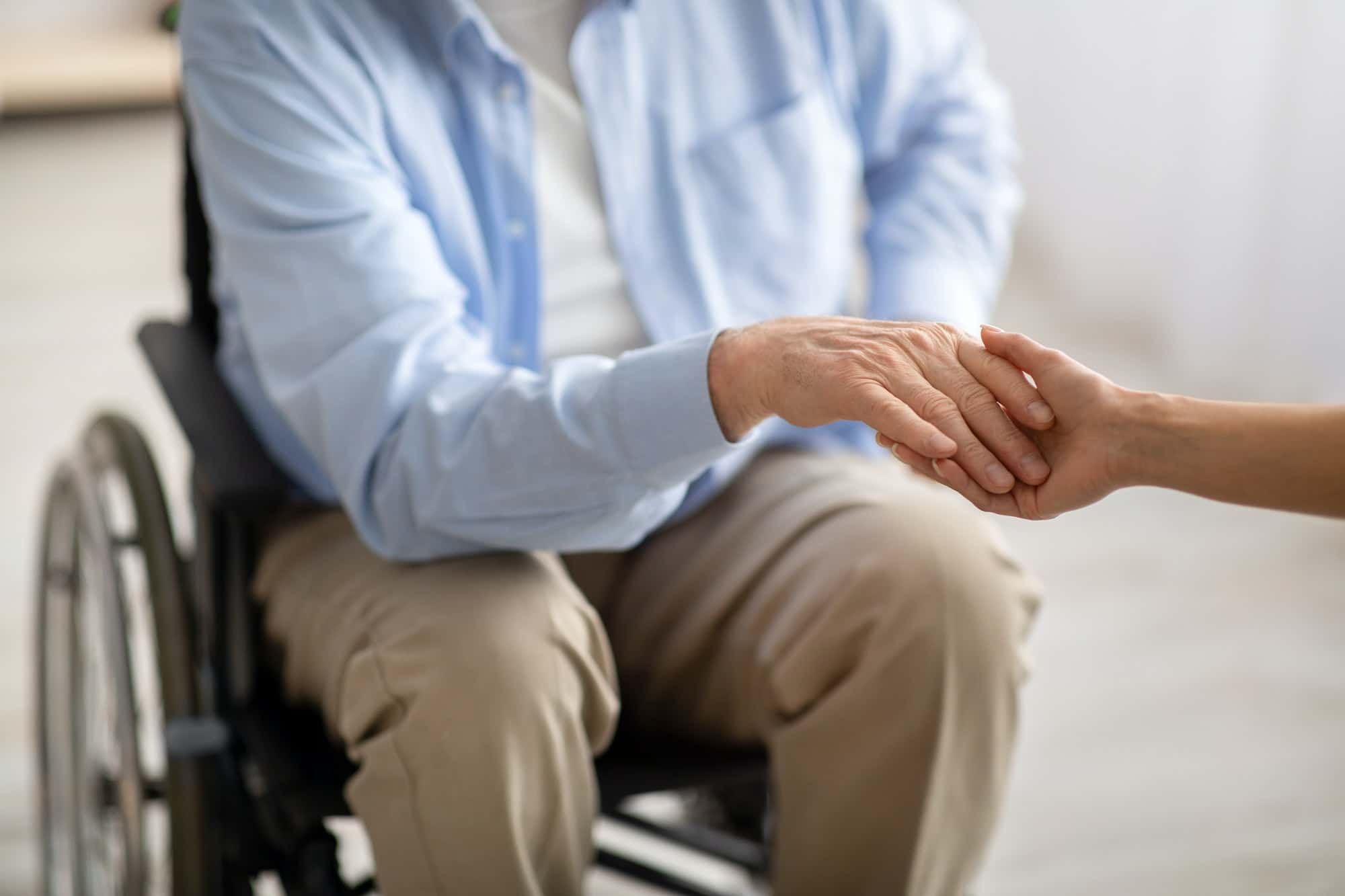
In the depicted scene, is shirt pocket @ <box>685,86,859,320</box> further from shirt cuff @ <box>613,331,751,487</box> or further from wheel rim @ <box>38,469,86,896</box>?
wheel rim @ <box>38,469,86,896</box>

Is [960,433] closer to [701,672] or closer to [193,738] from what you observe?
[701,672]

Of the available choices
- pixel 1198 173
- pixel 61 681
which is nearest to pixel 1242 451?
pixel 61 681

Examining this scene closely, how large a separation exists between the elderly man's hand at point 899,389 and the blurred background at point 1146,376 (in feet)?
2.90

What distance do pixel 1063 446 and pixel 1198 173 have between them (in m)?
1.84

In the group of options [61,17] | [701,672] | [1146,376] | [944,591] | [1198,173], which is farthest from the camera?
[61,17]

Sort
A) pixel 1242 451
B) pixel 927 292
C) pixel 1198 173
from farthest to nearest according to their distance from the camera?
pixel 1198 173, pixel 927 292, pixel 1242 451

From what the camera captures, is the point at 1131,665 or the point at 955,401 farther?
the point at 1131,665

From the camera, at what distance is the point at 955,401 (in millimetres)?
876

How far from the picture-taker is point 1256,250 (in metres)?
2.41

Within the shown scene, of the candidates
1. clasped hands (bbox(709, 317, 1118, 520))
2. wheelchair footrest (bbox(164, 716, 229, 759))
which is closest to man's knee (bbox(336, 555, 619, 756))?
wheelchair footrest (bbox(164, 716, 229, 759))

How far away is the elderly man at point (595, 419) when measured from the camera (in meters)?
0.97

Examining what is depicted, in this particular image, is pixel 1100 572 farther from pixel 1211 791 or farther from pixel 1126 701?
pixel 1211 791

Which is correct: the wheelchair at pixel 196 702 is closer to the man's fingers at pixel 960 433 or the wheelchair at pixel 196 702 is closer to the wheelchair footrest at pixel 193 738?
the wheelchair footrest at pixel 193 738

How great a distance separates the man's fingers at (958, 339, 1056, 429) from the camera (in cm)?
87
